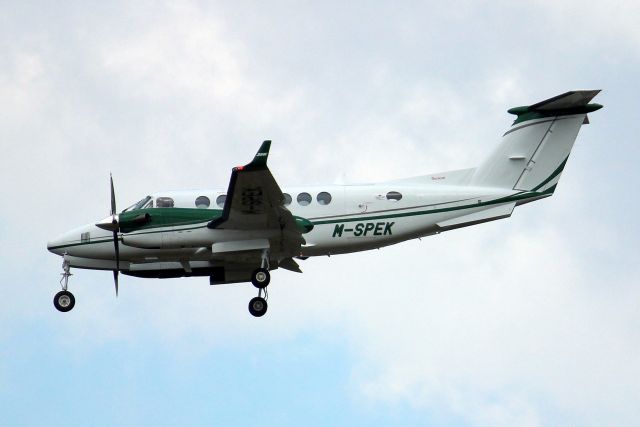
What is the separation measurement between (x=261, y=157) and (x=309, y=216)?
4.08m

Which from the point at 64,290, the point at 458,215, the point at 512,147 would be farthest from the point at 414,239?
the point at 64,290

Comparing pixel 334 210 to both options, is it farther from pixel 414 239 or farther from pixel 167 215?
pixel 167 215

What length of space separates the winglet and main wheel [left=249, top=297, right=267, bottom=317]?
5057 millimetres

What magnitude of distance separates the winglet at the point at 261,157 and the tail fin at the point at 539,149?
23.4ft

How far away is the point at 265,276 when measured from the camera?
30.6 m

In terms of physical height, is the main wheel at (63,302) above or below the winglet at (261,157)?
below

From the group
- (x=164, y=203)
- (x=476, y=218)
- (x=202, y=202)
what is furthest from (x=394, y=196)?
(x=164, y=203)

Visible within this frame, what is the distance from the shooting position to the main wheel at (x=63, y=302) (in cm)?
3169

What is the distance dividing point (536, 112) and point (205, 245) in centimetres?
998

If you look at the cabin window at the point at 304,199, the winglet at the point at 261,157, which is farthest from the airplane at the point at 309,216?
the winglet at the point at 261,157

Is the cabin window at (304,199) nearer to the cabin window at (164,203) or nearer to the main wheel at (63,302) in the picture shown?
the cabin window at (164,203)

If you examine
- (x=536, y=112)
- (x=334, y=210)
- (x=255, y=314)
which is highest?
(x=536, y=112)

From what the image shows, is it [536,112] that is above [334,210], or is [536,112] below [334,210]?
above

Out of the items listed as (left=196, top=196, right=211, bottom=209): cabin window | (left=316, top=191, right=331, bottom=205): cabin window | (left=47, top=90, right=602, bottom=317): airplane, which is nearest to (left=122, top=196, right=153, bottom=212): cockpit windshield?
(left=47, top=90, right=602, bottom=317): airplane
